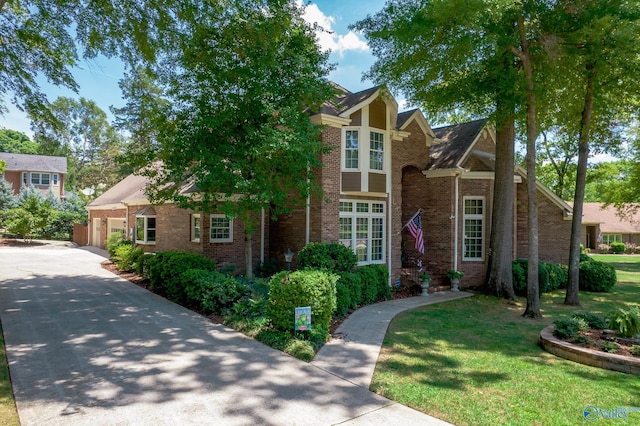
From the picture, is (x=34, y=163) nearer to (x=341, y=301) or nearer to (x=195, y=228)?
(x=195, y=228)

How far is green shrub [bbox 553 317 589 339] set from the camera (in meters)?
7.69

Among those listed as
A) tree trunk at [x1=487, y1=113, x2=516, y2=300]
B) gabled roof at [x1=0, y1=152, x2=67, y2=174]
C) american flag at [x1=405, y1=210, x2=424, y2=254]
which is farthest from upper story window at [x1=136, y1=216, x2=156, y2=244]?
gabled roof at [x1=0, y1=152, x2=67, y2=174]

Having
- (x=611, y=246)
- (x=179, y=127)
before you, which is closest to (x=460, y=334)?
(x=179, y=127)

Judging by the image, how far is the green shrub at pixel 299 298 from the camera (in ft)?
25.8

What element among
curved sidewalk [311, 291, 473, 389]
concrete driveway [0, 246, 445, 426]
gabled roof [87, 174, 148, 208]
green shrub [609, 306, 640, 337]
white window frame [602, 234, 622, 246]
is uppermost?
gabled roof [87, 174, 148, 208]

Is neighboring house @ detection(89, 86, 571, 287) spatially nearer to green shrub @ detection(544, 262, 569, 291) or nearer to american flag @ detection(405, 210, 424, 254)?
american flag @ detection(405, 210, 424, 254)

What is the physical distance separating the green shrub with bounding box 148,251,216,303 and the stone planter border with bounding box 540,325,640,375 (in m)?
9.26

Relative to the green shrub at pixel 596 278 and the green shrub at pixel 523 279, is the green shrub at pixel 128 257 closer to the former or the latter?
the green shrub at pixel 523 279

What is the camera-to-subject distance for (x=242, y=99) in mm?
10836

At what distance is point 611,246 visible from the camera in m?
39.5

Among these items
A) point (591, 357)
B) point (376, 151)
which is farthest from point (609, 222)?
point (591, 357)

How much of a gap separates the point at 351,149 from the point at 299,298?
279 inches

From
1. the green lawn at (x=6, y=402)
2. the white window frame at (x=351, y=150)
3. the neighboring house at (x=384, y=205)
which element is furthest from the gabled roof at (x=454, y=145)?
the green lawn at (x=6, y=402)

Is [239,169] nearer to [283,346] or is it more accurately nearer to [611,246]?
[283,346]
